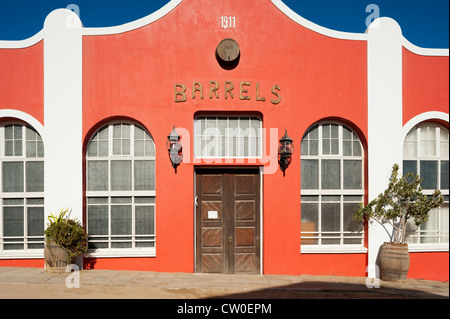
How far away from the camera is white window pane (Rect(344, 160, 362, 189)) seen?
8.28 metres

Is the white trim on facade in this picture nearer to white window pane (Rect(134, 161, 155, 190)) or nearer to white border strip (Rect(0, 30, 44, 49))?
white window pane (Rect(134, 161, 155, 190))

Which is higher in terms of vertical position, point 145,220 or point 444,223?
point 145,220

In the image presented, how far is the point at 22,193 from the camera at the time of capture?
800 centimetres

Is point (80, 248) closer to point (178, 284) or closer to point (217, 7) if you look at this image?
point (178, 284)

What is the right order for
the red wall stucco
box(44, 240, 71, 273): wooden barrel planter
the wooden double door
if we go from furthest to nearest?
the wooden double door < the red wall stucco < box(44, 240, 71, 273): wooden barrel planter

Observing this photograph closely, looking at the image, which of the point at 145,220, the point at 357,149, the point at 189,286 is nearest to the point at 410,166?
the point at 357,149

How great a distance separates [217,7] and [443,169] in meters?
6.36

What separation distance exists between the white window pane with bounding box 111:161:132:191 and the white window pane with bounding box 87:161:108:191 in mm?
154

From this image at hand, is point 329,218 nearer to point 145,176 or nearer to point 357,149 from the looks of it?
point 357,149

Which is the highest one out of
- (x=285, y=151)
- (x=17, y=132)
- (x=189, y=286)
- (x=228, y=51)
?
(x=228, y=51)

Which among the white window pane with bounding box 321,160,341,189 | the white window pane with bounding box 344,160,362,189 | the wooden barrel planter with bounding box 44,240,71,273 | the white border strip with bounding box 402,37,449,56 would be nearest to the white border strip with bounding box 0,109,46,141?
the wooden barrel planter with bounding box 44,240,71,273

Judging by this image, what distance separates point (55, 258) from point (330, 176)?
6.11 meters

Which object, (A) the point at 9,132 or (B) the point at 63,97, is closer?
(B) the point at 63,97

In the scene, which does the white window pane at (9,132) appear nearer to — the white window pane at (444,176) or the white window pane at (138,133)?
the white window pane at (138,133)
